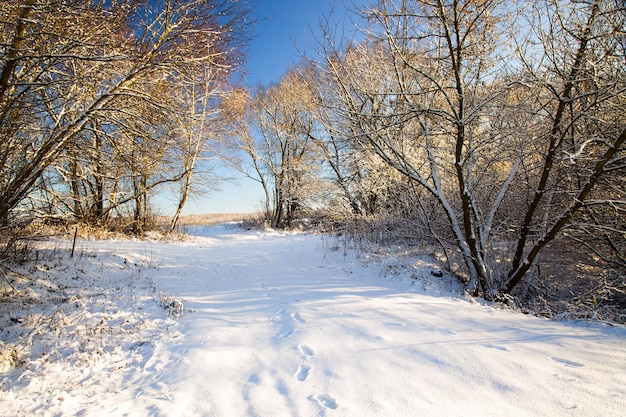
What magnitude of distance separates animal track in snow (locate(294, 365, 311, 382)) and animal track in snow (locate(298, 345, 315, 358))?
0.60 feet

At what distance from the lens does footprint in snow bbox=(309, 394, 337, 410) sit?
2060 mm

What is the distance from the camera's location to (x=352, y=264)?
657 cm

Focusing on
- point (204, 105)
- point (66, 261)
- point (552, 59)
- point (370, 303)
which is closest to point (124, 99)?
point (66, 261)

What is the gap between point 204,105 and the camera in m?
13.4

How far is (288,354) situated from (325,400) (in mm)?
766

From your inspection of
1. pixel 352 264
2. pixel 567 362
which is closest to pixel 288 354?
pixel 567 362

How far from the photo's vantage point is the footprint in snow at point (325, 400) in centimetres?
206

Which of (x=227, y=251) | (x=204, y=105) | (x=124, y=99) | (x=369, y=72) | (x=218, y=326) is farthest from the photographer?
(x=204, y=105)

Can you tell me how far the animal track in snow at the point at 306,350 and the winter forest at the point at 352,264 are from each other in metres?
0.03

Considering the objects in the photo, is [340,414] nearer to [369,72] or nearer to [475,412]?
[475,412]

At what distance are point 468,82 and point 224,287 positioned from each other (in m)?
5.64

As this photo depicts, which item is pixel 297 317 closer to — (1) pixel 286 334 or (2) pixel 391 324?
(1) pixel 286 334

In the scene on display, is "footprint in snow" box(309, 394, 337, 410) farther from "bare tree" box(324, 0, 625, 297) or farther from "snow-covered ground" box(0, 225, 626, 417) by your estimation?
"bare tree" box(324, 0, 625, 297)

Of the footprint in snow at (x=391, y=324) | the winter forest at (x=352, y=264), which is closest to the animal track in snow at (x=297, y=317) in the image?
the winter forest at (x=352, y=264)
